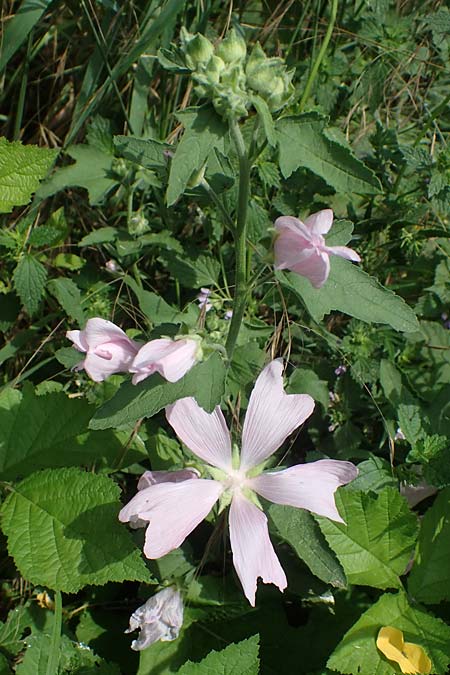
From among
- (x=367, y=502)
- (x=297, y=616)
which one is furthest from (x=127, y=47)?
(x=297, y=616)

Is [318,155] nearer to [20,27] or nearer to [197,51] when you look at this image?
[197,51]

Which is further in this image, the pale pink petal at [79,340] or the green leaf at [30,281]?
the green leaf at [30,281]

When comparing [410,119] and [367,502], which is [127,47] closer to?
[410,119]

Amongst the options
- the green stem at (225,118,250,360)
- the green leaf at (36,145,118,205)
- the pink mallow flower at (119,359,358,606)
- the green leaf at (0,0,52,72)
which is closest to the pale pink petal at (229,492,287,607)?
the pink mallow flower at (119,359,358,606)

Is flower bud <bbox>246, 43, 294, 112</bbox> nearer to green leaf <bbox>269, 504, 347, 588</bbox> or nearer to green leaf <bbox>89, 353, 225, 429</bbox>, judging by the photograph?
green leaf <bbox>89, 353, 225, 429</bbox>

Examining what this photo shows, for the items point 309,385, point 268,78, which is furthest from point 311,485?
point 268,78

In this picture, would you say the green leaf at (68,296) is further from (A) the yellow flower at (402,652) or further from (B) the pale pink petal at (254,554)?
(A) the yellow flower at (402,652)

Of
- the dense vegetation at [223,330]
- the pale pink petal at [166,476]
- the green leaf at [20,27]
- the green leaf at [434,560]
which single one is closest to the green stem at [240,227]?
the dense vegetation at [223,330]
